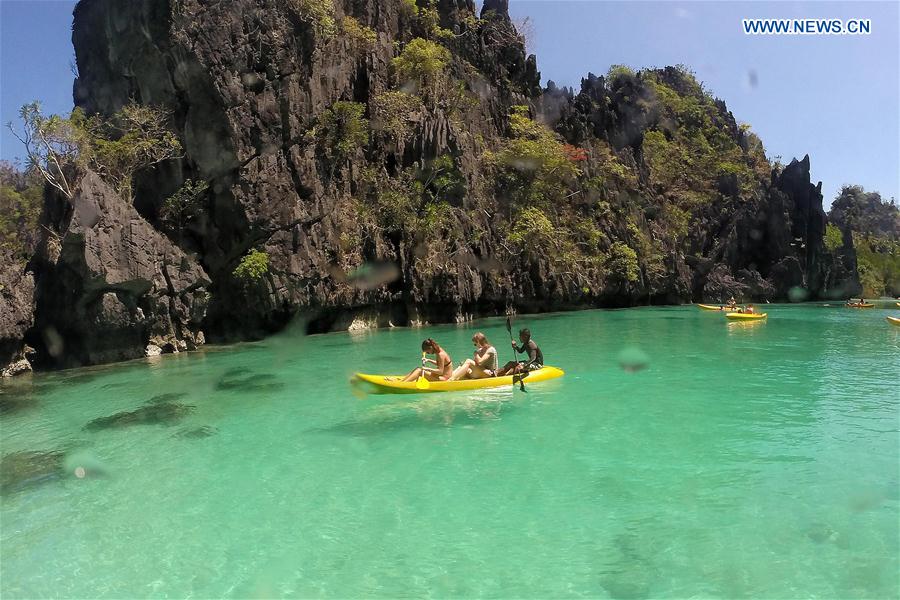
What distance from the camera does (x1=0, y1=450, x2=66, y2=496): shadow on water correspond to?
7930 millimetres

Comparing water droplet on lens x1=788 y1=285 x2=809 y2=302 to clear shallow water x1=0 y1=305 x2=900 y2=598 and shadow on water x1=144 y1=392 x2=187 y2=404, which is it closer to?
clear shallow water x1=0 y1=305 x2=900 y2=598

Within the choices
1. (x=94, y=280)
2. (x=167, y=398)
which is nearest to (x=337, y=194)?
(x=94, y=280)

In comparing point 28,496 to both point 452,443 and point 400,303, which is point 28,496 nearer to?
point 452,443

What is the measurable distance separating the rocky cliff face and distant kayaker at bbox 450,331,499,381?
14.8 meters

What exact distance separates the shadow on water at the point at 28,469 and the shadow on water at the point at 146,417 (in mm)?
1523

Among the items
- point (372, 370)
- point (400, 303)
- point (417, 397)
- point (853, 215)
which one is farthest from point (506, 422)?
point (853, 215)

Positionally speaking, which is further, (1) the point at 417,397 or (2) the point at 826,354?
(2) the point at 826,354

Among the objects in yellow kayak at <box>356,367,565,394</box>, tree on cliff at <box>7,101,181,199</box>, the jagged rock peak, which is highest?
the jagged rock peak

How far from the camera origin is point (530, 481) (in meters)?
7.29

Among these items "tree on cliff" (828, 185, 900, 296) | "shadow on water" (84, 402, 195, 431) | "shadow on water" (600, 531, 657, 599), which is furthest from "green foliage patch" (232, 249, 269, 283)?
"tree on cliff" (828, 185, 900, 296)

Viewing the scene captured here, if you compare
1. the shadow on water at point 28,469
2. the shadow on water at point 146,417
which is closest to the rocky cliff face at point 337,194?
the shadow on water at point 146,417

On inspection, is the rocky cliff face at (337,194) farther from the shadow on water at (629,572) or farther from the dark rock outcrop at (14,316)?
the shadow on water at (629,572)

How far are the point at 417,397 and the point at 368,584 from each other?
6.84 m

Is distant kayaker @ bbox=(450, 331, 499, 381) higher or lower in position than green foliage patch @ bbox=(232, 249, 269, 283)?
lower
